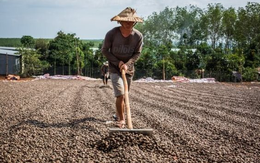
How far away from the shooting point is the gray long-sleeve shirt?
5.29 metres

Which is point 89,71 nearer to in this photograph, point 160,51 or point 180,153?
point 160,51

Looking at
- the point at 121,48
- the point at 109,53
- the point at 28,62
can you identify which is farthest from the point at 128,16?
the point at 28,62

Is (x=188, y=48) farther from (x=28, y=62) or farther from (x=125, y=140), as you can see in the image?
(x=125, y=140)

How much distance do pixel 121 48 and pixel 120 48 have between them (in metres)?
0.02

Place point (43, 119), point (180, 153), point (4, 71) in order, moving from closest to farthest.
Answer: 1. point (180, 153)
2. point (43, 119)
3. point (4, 71)

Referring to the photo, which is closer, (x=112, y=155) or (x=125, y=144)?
(x=112, y=155)

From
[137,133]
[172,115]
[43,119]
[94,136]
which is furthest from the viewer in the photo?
[172,115]

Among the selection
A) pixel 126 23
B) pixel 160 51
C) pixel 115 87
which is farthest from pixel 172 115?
pixel 160 51

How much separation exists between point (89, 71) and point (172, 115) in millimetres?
29243

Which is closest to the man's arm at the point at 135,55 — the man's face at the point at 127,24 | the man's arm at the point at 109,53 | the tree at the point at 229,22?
the man's arm at the point at 109,53

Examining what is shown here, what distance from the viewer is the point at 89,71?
119 feet

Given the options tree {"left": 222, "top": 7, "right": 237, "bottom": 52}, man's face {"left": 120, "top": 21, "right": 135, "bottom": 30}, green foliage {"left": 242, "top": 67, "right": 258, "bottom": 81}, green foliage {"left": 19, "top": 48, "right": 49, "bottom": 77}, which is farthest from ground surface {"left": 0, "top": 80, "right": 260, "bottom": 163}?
tree {"left": 222, "top": 7, "right": 237, "bottom": 52}

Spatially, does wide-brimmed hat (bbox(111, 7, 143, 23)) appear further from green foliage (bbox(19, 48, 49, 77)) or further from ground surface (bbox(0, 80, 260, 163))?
green foliage (bbox(19, 48, 49, 77))

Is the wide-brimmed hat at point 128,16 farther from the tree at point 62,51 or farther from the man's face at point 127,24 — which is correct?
the tree at point 62,51
